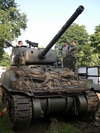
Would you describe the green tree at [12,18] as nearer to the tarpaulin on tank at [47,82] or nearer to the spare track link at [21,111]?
the tarpaulin on tank at [47,82]

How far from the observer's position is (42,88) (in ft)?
19.9

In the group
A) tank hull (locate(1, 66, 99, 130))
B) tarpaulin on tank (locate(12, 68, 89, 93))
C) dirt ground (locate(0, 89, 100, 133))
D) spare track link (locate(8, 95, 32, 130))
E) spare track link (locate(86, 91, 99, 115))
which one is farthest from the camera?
spare track link (locate(86, 91, 99, 115))

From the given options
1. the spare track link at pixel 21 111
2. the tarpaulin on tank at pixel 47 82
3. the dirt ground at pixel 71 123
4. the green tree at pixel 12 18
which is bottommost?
the dirt ground at pixel 71 123

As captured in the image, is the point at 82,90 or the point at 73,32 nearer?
the point at 82,90

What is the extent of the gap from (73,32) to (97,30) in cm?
1185

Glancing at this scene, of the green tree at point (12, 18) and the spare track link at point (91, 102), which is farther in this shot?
the green tree at point (12, 18)

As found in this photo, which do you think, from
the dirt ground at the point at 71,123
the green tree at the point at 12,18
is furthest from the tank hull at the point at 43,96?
the green tree at the point at 12,18

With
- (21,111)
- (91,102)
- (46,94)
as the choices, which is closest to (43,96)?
(46,94)

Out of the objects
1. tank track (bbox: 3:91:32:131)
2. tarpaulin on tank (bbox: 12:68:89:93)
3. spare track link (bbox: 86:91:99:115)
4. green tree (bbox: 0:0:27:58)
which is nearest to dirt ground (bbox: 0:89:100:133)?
spare track link (bbox: 86:91:99:115)

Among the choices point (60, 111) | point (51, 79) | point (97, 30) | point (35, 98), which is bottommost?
point (60, 111)

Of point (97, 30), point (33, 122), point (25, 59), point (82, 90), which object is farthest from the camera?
point (97, 30)

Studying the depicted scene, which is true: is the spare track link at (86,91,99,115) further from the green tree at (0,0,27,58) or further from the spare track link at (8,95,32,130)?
the green tree at (0,0,27,58)

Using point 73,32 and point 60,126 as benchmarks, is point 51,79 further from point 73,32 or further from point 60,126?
point 73,32

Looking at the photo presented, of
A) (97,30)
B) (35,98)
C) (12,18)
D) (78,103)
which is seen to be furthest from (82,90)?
(97,30)
